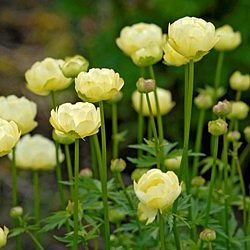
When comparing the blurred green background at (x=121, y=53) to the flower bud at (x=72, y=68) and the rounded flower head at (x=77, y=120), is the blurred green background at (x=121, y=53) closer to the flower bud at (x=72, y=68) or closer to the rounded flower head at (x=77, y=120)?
the flower bud at (x=72, y=68)

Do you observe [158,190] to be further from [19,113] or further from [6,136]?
[19,113]

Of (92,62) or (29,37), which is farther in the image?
(29,37)

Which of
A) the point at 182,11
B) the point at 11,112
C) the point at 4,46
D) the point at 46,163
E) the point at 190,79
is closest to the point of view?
Answer: the point at 190,79

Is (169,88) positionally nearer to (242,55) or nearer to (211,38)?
(242,55)

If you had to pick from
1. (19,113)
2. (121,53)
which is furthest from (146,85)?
(121,53)

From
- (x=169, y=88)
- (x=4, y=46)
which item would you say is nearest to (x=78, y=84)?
(x=169, y=88)

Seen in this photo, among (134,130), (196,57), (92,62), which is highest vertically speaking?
(196,57)

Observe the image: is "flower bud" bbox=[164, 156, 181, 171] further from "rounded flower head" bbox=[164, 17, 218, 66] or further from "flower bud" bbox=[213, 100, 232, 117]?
"rounded flower head" bbox=[164, 17, 218, 66]

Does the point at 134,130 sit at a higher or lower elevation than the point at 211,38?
lower
